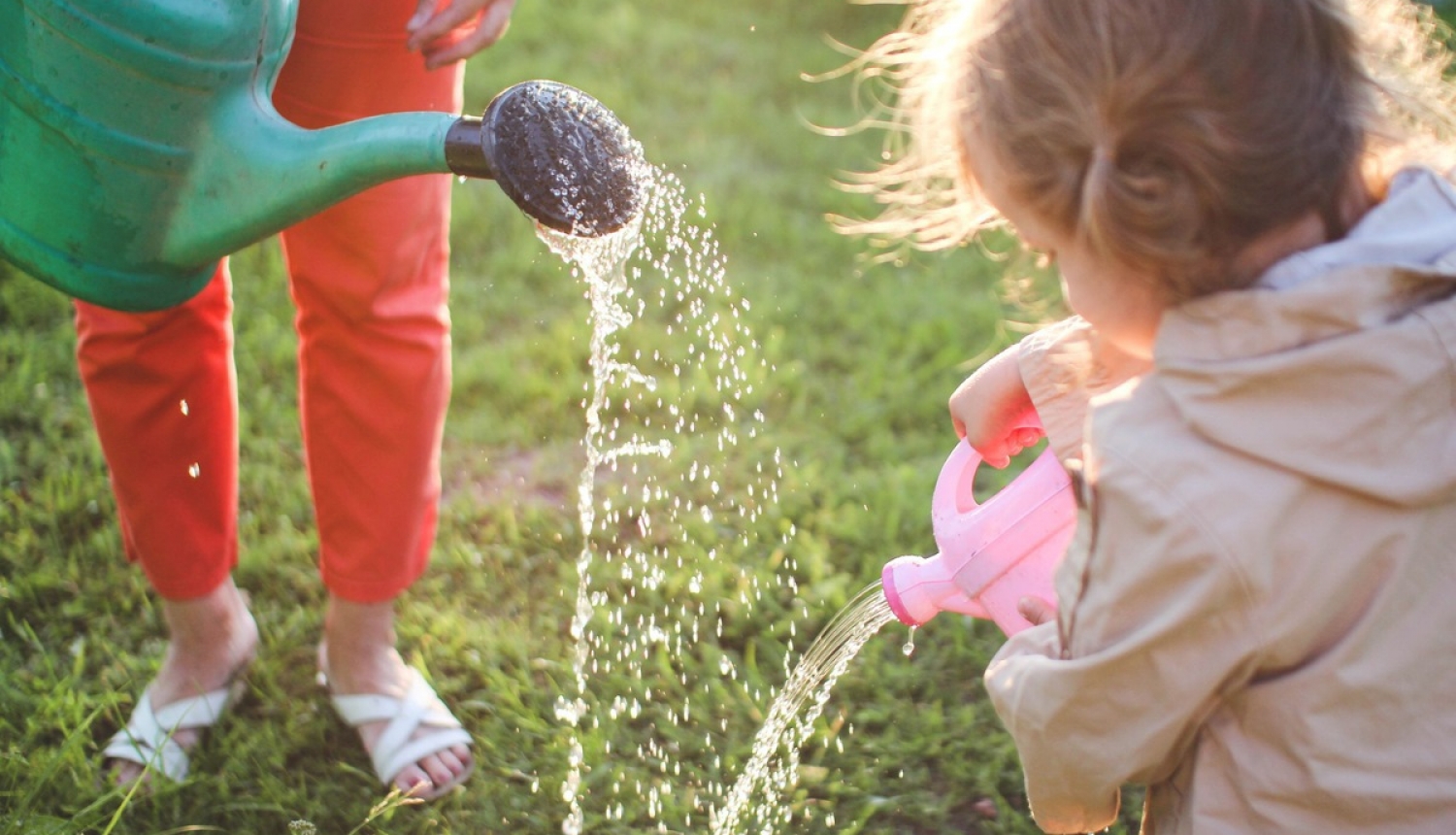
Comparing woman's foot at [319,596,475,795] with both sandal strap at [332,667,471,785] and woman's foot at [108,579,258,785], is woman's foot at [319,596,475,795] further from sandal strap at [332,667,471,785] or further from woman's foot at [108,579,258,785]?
woman's foot at [108,579,258,785]

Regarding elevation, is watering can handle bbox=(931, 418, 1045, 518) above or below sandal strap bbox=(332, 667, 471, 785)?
above

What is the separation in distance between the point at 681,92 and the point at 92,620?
2.88m

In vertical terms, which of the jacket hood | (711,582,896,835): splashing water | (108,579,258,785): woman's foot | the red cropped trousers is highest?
the jacket hood

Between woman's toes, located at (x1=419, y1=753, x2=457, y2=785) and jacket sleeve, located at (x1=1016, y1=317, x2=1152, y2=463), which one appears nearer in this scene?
jacket sleeve, located at (x1=1016, y1=317, x2=1152, y2=463)

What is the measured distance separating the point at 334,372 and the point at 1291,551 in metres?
1.29

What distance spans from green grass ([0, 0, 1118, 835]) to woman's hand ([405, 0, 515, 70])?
102 cm

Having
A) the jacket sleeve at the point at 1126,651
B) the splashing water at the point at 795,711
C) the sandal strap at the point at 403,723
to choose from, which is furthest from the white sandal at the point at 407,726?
the jacket sleeve at the point at 1126,651

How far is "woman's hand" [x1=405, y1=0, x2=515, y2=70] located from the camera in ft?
5.58

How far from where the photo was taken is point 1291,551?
1.21m

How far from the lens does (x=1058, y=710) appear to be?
132cm

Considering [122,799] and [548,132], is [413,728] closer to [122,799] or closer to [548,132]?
[122,799]

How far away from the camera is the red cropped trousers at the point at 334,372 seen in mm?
1797

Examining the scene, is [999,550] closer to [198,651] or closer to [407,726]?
[407,726]

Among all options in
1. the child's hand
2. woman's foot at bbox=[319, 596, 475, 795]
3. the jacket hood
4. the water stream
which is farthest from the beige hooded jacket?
woman's foot at bbox=[319, 596, 475, 795]
